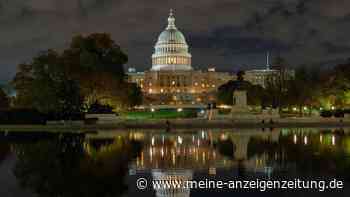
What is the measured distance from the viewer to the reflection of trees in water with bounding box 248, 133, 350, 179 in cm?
1984

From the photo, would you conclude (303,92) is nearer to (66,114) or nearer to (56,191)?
(66,114)

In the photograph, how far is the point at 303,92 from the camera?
72000 mm

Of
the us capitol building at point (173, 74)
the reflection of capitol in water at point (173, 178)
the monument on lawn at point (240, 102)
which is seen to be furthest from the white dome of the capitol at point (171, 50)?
the reflection of capitol in water at point (173, 178)

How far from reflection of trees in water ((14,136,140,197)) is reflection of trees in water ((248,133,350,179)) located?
20.0 ft

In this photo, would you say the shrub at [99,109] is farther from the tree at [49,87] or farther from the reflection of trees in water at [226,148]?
the reflection of trees in water at [226,148]

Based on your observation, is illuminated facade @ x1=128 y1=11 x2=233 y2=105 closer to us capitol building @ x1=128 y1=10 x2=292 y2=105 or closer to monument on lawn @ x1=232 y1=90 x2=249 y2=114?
us capitol building @ x1=128 y1=10 x2=292 y2=105

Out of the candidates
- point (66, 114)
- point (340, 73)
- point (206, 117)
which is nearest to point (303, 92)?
point (340, 73)

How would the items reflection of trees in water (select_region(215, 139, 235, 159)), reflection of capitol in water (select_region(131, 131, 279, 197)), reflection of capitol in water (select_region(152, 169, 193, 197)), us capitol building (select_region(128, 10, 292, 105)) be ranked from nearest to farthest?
1. reflection of capitol in water (select_region(152, 169, 193, 197))
2. reflection of capitol in water (select_region(131, 131, 279, 197))
3. reflection of trees in water (select_region(215, 139, 235, 159))
4. us capitol building (select_region(128, 10, 292, 105))

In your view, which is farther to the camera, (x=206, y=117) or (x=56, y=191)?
(x=206, y=117)

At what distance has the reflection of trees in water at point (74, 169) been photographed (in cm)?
1673

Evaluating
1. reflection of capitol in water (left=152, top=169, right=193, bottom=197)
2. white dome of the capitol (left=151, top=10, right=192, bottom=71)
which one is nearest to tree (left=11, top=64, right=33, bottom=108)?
reflection of capitol in water (left=152, top=169, right=193, bottom=197)

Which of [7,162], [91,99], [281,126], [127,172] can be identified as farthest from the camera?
[91,99]

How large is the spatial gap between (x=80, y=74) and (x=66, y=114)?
19.0ft

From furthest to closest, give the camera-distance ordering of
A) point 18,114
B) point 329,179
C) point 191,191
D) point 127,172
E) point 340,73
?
point 340,73
point 18,114
point 127,172
point 329,179
point 191,191
